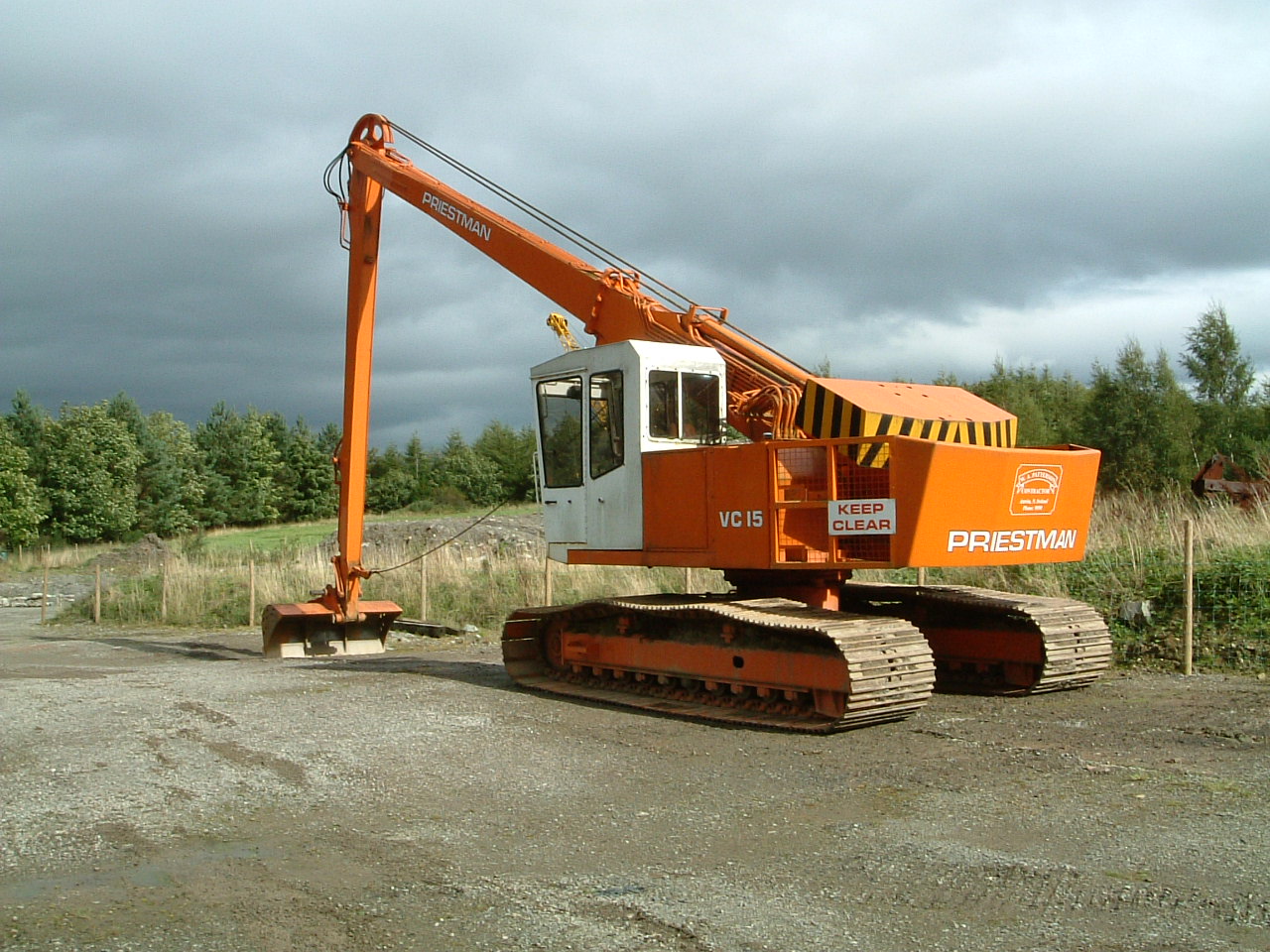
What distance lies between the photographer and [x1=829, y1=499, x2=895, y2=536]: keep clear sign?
8.99 m

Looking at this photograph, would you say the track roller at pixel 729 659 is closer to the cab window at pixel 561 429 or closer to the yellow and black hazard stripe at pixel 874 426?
the cab window at pixel 561 429

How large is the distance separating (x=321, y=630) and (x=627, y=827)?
10.2 m

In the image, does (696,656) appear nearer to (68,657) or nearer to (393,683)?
(393,683)

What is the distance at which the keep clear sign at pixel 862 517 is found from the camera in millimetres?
8992

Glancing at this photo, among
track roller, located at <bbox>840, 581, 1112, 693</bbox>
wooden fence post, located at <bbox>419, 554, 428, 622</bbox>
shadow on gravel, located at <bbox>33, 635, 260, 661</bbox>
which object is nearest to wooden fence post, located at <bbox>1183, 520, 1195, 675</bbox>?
track roller, located at <bbox>840, 581, 1112, 693</bbox>

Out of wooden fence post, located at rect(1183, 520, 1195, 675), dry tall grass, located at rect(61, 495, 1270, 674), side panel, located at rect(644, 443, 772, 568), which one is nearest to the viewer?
side panel, located at rect(644, 443, 772, 568)

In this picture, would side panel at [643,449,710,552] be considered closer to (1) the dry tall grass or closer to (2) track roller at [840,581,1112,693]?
(2) track roller at [840,581,1112,693]

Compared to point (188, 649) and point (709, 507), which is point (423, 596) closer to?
point (188, 649)

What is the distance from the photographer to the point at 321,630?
15711 millimetres

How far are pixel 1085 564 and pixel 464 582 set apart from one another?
11.4 m

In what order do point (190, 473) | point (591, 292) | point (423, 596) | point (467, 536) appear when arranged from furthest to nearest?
point (190, 473), point (467, 536), point (423, 596), point (591, 292)

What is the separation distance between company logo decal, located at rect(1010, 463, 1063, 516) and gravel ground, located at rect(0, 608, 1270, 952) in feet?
5.44

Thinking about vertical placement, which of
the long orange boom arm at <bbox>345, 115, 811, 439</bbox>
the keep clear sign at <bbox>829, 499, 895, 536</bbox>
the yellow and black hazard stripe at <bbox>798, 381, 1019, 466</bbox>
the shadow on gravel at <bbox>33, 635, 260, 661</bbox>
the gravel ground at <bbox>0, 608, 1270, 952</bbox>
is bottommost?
the gravel ground at <bbox>0, 608, 1270, 952</bbox>

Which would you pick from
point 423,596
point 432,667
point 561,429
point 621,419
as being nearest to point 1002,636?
point 621,419
